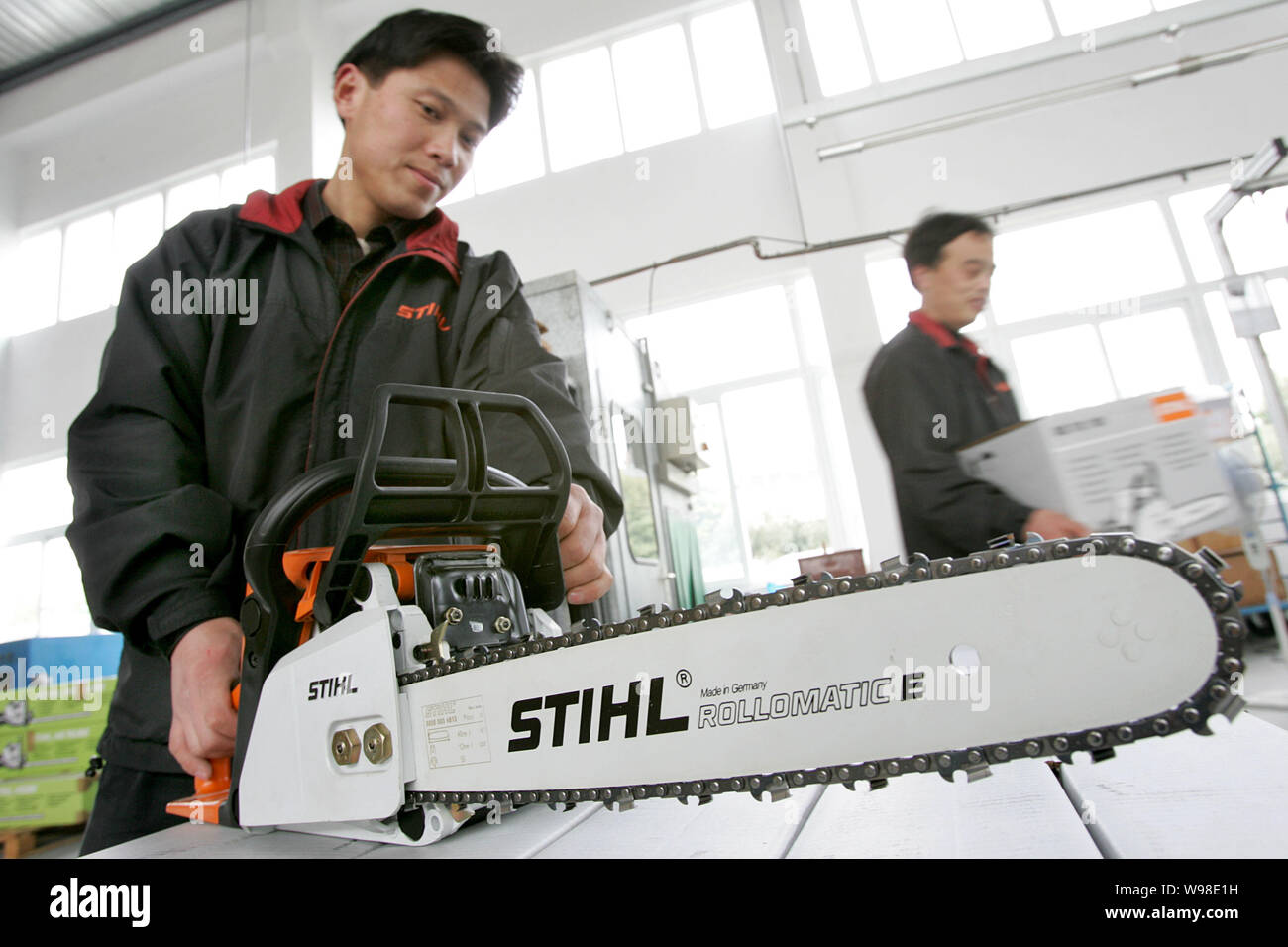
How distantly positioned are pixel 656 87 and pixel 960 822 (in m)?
4.87

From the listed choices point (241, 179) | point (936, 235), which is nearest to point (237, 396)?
point (936, 235)

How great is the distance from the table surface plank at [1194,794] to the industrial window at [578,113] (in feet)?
15.1

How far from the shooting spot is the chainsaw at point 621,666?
0.36 metres

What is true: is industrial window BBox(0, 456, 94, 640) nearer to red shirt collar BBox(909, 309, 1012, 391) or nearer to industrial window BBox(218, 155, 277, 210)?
industrial window BBox(218, 155, 277, 210)

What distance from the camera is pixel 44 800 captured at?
1.23 metres

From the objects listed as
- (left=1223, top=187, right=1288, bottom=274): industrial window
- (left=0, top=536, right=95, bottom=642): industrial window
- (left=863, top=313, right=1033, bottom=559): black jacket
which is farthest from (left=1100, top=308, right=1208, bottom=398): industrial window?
(left=0, top=536, right=95, bottom=642): industrial window

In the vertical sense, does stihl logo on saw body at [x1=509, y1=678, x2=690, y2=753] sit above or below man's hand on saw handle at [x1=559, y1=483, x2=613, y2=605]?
below

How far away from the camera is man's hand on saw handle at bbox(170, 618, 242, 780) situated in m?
0.60

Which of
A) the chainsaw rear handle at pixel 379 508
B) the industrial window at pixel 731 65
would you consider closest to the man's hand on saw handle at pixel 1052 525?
the chainsaw rear handle at pixel 379 508

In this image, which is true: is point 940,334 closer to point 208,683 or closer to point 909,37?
point 208,683

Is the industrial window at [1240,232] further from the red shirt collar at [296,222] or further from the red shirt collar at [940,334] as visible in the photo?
the red shirt collar at [296,222]

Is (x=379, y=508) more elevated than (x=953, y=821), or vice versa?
(x=379, y=508)

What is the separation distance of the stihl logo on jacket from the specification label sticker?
68 cm
